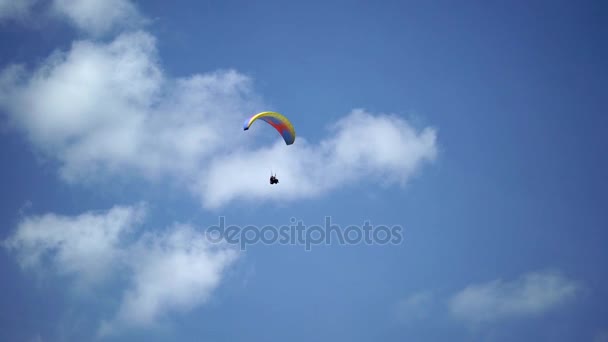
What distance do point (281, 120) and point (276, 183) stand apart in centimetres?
625

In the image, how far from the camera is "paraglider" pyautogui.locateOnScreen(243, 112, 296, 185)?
167 ft

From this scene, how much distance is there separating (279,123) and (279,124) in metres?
0.26

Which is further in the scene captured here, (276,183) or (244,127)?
(276,183)

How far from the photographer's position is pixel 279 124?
54312 mm

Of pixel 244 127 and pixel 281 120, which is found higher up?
pixel 281 120

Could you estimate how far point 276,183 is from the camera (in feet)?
178

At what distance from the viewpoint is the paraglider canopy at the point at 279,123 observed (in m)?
49.6

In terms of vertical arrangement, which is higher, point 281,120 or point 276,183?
point 281,120

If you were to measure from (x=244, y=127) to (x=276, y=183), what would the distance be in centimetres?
808

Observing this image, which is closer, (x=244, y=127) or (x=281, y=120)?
(x=244, y=127)

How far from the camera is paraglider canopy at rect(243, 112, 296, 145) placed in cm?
4956

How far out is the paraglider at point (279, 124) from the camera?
167 ft

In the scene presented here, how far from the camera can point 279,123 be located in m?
54.1

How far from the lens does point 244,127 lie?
4850cm
